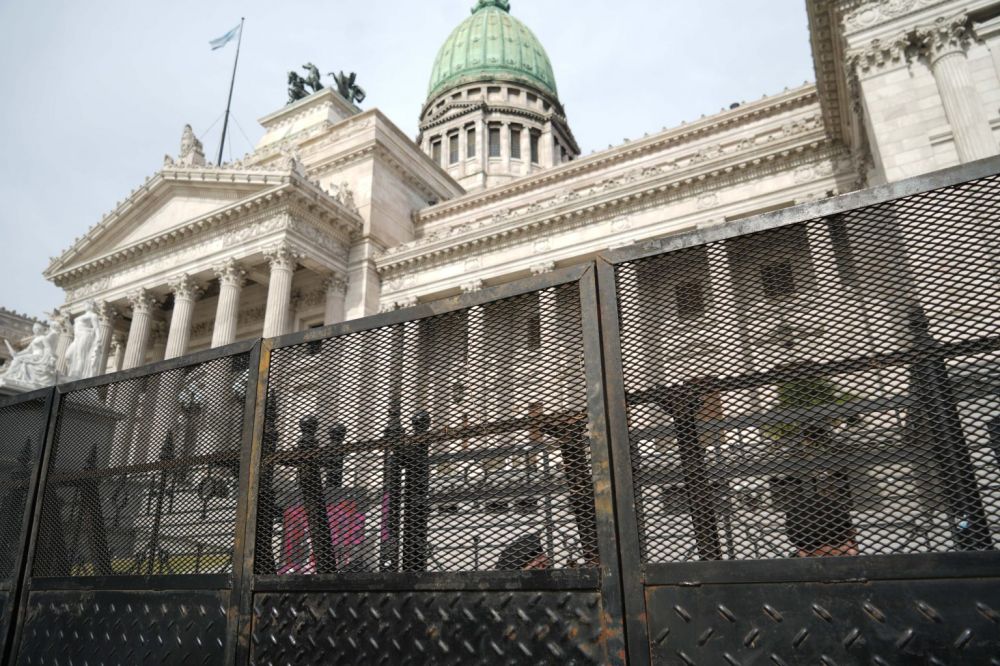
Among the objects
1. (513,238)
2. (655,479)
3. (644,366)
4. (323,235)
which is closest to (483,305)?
(644,366)

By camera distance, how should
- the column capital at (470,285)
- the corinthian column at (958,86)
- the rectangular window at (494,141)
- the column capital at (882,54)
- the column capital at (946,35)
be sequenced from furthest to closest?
the rectangular window at (494,141) → the column capital at (470,285) → the column capital at (882,54) → the column capital at (946,35) → the corinthian column at (958,86)

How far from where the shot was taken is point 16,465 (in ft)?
14.0

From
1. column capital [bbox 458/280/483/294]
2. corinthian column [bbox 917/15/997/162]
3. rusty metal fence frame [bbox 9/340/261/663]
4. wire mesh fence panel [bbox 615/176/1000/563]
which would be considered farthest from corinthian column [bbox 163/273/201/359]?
wire mesh fence panel [bbox 615/176/1000/563]

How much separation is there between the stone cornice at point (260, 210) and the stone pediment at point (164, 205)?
0.82 feet

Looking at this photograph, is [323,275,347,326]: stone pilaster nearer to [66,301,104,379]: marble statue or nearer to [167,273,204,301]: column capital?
[167,273,204,301]: column capital

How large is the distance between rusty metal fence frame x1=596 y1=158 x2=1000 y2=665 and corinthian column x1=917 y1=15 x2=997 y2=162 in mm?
16580

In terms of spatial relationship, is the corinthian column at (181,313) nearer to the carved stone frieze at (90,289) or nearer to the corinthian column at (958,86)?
the carved stone frieze at (90,289)

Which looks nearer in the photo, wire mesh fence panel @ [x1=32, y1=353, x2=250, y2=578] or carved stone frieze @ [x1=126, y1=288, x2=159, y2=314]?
wire mesh fence panel @ [x1=32, y1=353, x2=250, y2=578]

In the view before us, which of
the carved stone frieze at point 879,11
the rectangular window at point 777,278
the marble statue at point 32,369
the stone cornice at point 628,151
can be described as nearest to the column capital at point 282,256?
the stone cornice at point 628,151

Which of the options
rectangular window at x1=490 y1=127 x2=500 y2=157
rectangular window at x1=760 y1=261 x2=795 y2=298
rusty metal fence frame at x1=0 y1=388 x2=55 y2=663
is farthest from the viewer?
rectangular window at x1=490 y1=127 x2=500 y2=157

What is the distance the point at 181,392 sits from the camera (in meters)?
3.73

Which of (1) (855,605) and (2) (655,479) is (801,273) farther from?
(1) (855,605)

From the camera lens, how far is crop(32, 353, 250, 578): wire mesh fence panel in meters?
3.41

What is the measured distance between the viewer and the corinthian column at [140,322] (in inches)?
1196
